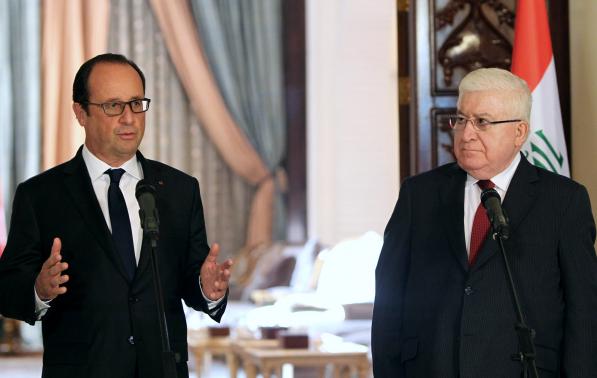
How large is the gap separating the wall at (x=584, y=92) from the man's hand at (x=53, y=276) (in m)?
2.58

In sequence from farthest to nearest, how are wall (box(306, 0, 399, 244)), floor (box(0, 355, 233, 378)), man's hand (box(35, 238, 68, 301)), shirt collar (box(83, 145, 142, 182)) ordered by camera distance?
1. wall (box(306, 0, 399, 244))
2. floor (box(0, 355, 233, 378))
3. shirt collar (box(83, 145, 142, 182))
4. man's hand (box(35, 238, 68, 301))

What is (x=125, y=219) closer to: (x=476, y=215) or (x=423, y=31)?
(x=476, y=215)

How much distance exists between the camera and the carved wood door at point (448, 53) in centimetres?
508

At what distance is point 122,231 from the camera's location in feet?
10.5

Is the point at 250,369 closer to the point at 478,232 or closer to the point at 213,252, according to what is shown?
the point at 478,232

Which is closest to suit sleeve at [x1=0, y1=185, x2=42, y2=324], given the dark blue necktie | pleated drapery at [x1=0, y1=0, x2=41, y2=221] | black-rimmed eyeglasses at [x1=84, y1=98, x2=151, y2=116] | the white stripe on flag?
the dark blue necktie

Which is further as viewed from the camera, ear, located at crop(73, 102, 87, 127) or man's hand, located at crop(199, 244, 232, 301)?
ear, located at crop(73, 102, 87, 127)

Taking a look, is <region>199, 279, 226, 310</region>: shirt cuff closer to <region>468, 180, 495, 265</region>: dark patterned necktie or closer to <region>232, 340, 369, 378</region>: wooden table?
<region>468, 180, 495, 265</region>: dark patterned necktie

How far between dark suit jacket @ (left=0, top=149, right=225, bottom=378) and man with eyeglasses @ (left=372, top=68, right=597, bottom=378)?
1.96ft

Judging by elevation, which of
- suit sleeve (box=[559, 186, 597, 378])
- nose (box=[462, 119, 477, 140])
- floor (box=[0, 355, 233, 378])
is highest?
nose (box=[462, 119, 477, 140])

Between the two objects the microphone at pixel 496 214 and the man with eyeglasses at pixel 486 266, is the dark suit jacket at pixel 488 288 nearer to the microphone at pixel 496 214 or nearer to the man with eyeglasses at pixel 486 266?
the man with eyeglasses at pixel 486 266

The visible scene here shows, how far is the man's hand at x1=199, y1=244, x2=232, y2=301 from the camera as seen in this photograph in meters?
3.04

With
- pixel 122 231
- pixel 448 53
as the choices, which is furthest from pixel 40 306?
pixel 448 53

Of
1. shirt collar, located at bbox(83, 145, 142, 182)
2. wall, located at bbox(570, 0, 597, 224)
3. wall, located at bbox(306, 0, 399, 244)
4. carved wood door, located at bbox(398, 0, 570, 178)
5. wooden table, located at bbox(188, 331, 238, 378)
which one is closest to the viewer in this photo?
shirt collar, located at bbox(83, 145, 142, 182)
